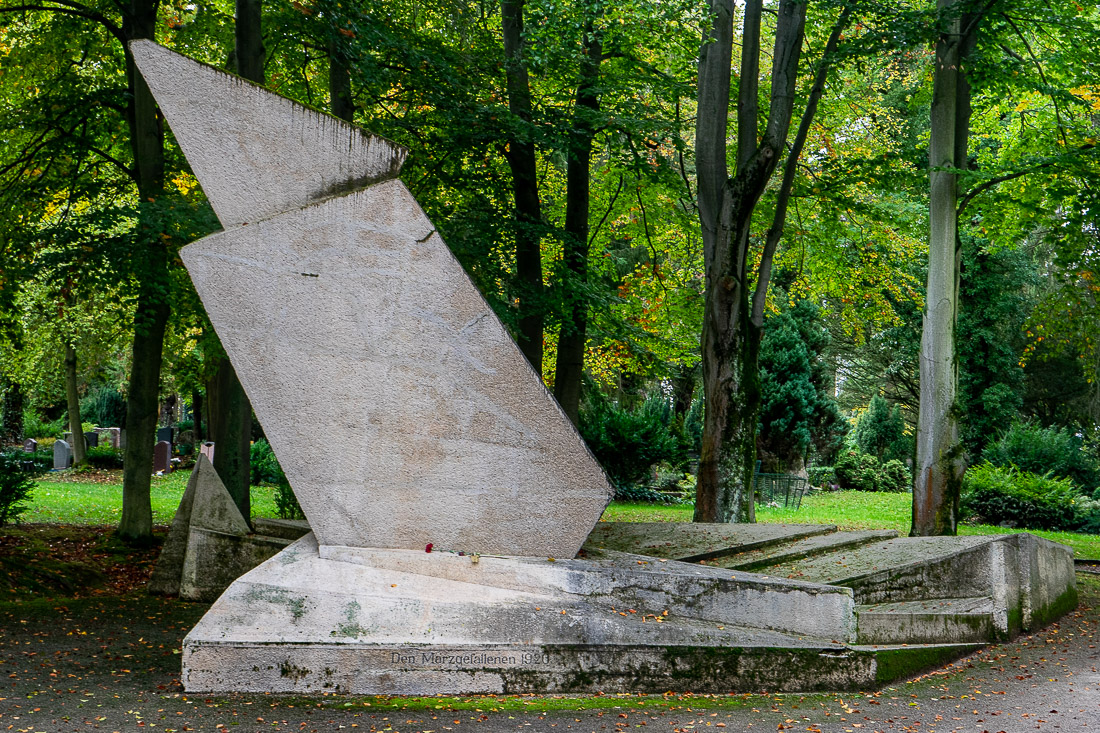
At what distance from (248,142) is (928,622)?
265 inches

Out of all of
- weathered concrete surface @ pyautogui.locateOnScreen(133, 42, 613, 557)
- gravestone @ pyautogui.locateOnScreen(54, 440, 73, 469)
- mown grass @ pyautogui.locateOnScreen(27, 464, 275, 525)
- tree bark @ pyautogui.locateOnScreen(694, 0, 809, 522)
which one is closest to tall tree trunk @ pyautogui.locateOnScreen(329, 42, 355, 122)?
tree bark @ pyautogui.locateOnScreen(694, 0, 809, 522)

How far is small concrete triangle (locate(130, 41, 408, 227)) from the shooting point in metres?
6.56

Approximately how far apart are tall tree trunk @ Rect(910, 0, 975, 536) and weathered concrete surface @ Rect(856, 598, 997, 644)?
10.7 feet

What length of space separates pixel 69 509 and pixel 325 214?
1295 cm

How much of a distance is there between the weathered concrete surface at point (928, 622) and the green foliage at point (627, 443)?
13090 millimetres

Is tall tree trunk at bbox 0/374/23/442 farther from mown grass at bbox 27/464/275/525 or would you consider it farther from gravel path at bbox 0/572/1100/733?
gravel path at bbox 0/572/1100/733

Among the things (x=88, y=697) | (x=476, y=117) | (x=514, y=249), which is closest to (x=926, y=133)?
(x=514, y=249)

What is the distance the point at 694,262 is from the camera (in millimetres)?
18734

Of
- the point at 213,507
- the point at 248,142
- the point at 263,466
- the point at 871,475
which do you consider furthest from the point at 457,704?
the point at 871,475

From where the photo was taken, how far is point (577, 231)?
1389 cm

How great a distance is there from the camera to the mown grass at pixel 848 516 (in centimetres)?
1698

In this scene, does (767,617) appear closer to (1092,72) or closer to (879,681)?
(879,681)

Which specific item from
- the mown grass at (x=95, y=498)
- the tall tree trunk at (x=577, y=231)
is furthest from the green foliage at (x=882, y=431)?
the mown grass at (x=95, y=498)

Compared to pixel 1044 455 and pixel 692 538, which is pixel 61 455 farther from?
pixel 1044 455
